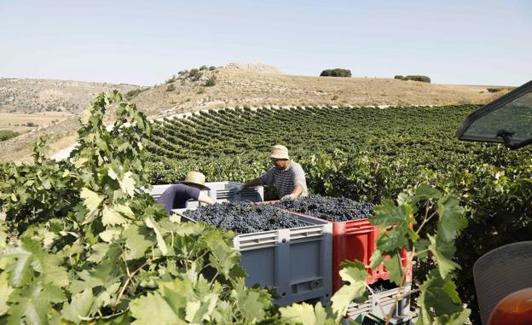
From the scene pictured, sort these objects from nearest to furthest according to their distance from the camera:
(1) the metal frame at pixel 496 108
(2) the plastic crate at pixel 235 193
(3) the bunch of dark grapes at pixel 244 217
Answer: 1. (1) the metal frame at pixel 496 108
2. (3) the bunch of dark grapes at pixel 244 217
3. (2) the plastic crate at pixel 235 193

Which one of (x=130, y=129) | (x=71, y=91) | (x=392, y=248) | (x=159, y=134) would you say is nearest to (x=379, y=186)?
(x=130, y=129)

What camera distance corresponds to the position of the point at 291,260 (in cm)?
343

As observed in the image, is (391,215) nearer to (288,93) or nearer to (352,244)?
(352,244)

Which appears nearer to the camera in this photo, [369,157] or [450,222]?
[450,222]

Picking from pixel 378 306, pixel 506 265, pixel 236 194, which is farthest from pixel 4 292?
pixel 236 194

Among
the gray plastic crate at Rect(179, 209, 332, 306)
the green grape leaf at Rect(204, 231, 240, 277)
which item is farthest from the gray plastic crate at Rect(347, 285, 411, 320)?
the green grape leaf at Rect(204, 231, 240, 277)

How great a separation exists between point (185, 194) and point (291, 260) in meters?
1.97

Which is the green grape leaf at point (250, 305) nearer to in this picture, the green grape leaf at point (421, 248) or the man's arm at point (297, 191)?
the green grape leaf at point (421, 248)

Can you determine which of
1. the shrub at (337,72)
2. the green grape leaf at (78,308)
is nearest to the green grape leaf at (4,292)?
the green grape leaf at (78,308)

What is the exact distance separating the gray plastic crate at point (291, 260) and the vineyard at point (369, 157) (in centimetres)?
123

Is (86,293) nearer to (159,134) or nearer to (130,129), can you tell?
(130,129)

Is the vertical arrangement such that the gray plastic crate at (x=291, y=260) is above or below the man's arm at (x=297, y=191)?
below

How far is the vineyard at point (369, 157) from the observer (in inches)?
155

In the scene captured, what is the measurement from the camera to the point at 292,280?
3.43 m
